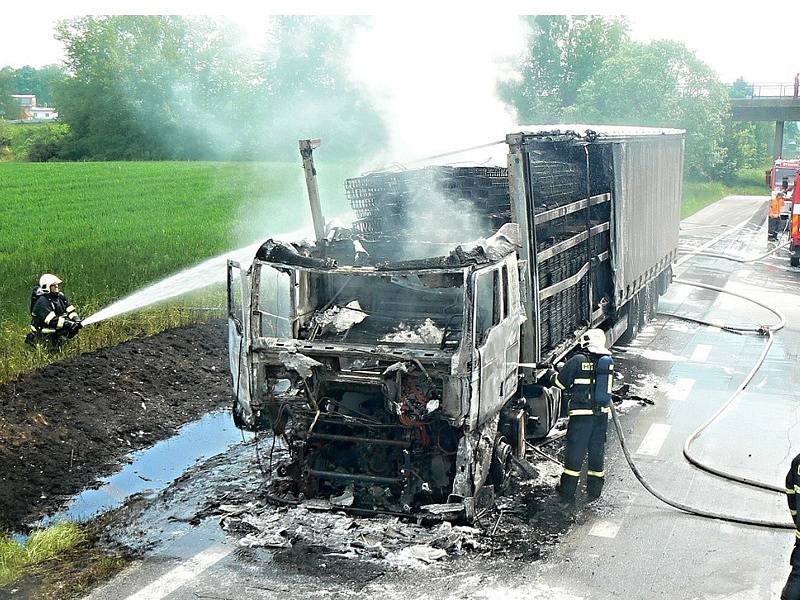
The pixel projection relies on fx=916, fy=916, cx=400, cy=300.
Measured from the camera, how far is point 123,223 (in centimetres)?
2317

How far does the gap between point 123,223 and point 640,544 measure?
61.6ft

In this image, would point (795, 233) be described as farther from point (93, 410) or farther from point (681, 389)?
point (93, 410)

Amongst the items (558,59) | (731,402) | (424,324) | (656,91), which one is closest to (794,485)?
(424,324)

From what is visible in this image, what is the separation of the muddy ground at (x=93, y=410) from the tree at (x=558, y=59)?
94.3 feet

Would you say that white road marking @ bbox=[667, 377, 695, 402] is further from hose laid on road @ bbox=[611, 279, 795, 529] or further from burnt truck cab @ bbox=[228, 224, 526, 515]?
burnt truck cab @ bbox=[228, 224, 526, 515]

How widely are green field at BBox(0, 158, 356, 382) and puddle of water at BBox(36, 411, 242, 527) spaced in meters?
2.03

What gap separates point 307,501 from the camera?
7.50 metres

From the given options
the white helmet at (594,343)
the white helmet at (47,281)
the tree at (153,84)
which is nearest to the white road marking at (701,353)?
the white helmet at (594,343)

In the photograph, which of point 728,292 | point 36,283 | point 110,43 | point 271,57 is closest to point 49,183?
point 110,43

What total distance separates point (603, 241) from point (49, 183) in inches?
968

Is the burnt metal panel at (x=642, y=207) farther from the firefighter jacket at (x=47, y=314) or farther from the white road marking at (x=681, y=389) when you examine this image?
the firefighter jacket at (x=47, y=314)

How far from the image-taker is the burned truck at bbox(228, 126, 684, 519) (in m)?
7.25

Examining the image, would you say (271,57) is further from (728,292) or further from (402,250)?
(402,250)

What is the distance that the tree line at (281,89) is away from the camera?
1991 cm
